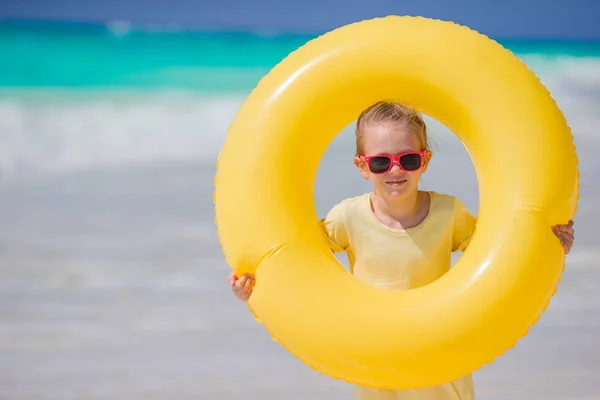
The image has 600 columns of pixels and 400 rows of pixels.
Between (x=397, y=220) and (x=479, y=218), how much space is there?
17 cm

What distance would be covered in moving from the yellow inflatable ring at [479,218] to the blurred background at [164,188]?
0.84 meters

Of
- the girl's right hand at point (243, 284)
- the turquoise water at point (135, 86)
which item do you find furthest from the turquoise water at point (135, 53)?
the girl's right hand at point (243, 284)

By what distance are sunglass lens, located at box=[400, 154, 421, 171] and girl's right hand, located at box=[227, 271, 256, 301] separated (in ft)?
1.23

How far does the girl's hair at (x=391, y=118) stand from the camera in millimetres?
1807

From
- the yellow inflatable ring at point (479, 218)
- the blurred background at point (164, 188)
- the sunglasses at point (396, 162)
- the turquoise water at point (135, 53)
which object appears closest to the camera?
the yellow inflatable ring at point (479, 218)

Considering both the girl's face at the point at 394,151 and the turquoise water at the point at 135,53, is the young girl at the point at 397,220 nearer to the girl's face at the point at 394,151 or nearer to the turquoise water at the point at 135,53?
the girl's face at the point at 394,151

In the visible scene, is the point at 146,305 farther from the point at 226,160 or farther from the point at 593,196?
the point at 593,196

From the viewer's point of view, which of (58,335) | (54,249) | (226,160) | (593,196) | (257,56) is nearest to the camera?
(226,160)

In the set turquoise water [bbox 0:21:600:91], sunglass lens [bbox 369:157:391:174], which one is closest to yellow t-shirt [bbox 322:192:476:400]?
sunglass lens [bbox 369:157:391:174]

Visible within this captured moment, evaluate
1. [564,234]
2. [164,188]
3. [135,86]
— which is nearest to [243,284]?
[564,234]

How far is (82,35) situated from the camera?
5.15m

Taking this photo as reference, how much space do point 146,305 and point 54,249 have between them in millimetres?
530

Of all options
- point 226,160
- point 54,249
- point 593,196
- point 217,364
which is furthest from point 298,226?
point 593,196

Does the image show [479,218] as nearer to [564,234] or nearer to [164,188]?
[564,234]
